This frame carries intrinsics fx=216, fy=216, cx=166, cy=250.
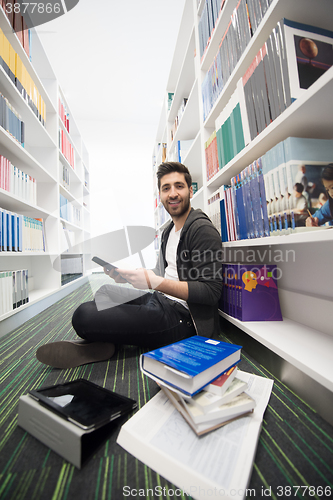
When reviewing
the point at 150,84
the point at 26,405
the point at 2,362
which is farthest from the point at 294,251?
the point at 150,84

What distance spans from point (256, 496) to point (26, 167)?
2.28m

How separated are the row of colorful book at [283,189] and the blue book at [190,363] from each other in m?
0.42

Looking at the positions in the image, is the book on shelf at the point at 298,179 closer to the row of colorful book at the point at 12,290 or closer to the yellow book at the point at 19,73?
the row of colorful book at the point at 12,290

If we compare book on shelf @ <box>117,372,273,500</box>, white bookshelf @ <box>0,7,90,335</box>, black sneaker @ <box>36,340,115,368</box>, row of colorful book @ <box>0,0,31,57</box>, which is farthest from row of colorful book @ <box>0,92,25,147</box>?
book on shelf @ <box>117,372,273,500</box>

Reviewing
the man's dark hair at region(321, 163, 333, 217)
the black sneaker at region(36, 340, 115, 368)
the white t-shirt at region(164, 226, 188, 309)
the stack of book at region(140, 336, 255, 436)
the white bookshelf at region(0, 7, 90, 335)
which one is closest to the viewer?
the stack of book at region(140, 336, 255, 436)

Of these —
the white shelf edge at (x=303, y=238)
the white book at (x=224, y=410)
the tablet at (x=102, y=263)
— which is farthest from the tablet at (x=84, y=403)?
the white shelf edge at (x=303, y=238)

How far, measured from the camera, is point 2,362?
3.11 feet

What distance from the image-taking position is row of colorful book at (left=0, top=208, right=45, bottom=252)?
4.21 feet

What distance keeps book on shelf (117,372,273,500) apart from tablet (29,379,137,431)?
5cm

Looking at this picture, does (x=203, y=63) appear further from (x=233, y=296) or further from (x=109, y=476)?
(x=109, y=476)

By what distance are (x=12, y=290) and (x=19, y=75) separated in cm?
147

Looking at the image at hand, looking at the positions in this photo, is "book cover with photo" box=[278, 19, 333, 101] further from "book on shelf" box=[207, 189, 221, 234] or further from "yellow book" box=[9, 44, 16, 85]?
"yellow book" box=[9, 44, 16, 85]

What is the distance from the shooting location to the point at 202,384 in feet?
1.72

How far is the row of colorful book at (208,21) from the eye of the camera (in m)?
1.15
